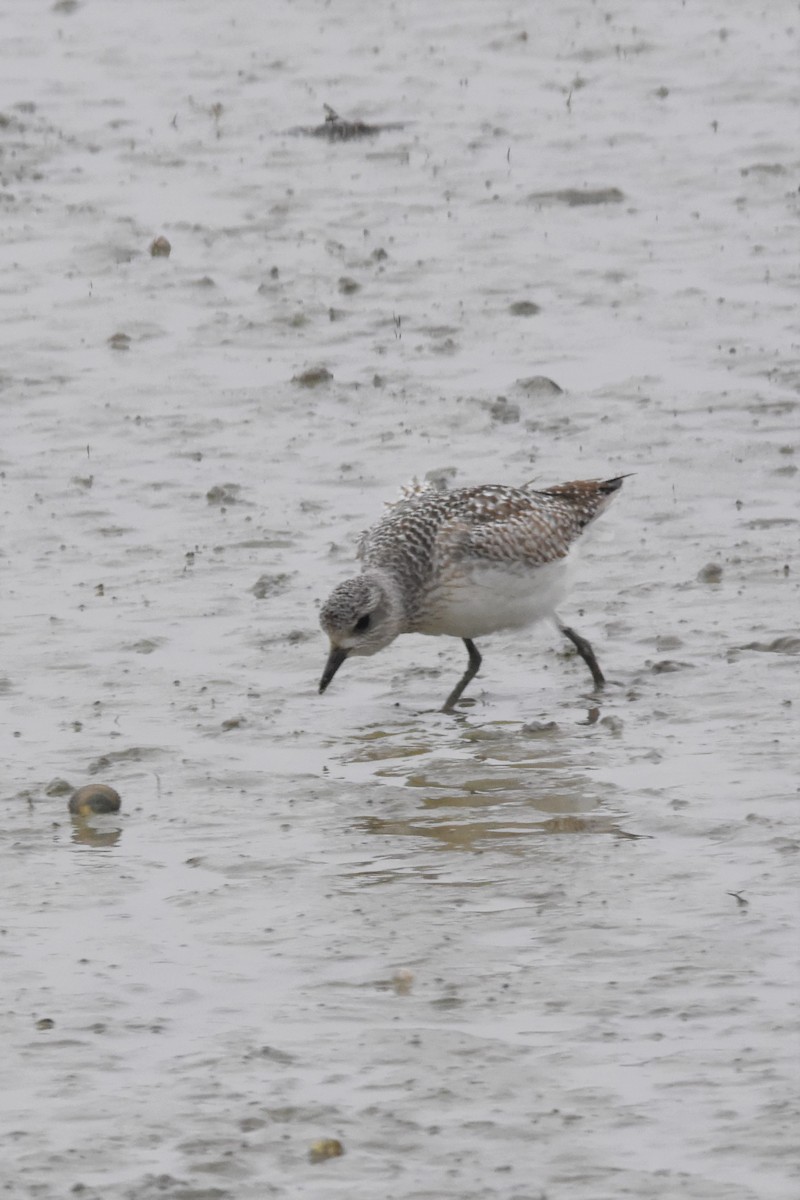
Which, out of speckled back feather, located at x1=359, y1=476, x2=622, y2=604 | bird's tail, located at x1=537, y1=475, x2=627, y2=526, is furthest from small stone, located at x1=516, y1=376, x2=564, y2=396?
speckled back feather, located at x1=359, y1=476, x2=622, y2=604

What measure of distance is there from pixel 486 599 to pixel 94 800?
2.13 metres

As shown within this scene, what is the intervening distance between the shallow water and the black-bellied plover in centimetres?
37

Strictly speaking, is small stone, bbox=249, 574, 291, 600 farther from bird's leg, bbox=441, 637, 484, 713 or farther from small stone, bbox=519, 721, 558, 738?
small stone, bbox=519, 721, 558, 738

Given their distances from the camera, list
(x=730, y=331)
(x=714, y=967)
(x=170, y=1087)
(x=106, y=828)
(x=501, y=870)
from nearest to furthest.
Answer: (x=170, y=1087)
(x=714, y=967)
(x=501, y=870)
(x=106, y=828)
(x=730, y=331)

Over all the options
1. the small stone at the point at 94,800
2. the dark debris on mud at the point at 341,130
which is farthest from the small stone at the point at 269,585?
the dark debris on mud at the point at 341,130

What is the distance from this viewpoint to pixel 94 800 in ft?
28.0

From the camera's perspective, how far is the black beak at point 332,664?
960cm

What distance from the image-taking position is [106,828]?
8461 millimetres

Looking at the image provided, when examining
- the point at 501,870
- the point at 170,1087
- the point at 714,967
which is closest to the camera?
the point at 170,1087

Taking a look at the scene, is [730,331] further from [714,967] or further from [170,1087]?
[170,1087]

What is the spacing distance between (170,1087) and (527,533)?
13.9ft

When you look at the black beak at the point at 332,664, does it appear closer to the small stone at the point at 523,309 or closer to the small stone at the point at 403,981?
the small stone at the point at 403,981

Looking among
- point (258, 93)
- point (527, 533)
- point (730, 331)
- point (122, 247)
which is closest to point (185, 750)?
point (527, 533)

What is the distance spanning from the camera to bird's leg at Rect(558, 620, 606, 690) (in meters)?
10.1
